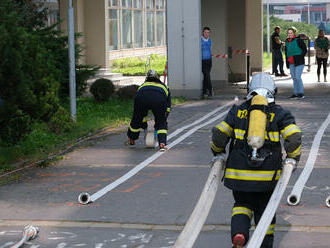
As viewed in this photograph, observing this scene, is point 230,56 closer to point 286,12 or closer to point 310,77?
point 310,77

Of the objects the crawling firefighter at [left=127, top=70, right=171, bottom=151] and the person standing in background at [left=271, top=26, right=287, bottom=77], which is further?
the person standing in background at [left=271, top=26, right=287, bottom=77]

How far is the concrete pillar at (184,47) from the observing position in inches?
920

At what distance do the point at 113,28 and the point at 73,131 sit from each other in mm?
27394

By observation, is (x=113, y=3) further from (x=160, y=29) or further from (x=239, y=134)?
(x=239, y=134)

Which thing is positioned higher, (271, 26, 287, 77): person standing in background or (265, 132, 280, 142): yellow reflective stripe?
(271, 26, 287, 77): person standing in background

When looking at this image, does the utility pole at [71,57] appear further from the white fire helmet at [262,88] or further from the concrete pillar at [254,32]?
the concrete pillar at [254,32]

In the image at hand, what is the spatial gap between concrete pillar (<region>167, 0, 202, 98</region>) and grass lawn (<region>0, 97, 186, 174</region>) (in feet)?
1.82

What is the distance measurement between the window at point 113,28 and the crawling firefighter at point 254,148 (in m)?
35.8

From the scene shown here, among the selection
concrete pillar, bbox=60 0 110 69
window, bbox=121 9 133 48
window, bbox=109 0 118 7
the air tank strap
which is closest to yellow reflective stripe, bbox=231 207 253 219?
the air tank strap

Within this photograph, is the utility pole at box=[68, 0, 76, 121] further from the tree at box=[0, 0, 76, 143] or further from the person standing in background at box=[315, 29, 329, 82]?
the person standing in background at box=[315, 29, 329, 82]

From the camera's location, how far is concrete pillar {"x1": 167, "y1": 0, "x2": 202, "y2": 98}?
23.4 meters

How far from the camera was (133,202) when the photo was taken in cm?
997

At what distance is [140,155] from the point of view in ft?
45.0

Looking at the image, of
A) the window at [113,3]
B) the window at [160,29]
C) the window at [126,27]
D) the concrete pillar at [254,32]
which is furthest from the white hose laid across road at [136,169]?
the window at [160,29]
